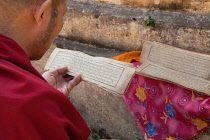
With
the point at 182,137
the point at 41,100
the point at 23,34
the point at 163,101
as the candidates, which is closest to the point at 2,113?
the point at 41,100

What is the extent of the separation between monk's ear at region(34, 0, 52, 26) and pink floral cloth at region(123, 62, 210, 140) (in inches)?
31.2

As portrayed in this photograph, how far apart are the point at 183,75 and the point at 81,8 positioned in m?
1.14

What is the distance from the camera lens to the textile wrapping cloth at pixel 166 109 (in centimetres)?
149

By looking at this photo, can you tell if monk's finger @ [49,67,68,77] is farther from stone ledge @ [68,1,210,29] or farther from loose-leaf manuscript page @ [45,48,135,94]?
stone ledge @ [68,1,210,29]

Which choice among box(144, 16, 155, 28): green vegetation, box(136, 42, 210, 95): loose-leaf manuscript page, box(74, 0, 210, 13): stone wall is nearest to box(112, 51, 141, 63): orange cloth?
box(136, 42, 210, 95): loose-leaf manuscript page

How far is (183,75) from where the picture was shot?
1.56m

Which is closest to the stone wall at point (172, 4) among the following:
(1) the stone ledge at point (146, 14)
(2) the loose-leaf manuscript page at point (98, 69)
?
(1) the stone ledge at point (146, 14)

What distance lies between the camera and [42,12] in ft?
3.51

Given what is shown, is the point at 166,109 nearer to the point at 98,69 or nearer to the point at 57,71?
the point at 98,69

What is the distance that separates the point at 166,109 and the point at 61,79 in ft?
2.42

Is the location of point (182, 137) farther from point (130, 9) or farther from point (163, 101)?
point (130, 9)

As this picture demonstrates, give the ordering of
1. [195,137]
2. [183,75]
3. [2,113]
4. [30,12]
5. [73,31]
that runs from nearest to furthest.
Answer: [2,113]
[30,12]
[183,75]
[195,137]
[73,31]

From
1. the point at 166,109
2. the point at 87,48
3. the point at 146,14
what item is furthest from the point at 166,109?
the point at 87,48

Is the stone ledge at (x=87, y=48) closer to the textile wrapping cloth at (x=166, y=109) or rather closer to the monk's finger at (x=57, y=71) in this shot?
the textile wrapping cloth at (x=166, y=109)
